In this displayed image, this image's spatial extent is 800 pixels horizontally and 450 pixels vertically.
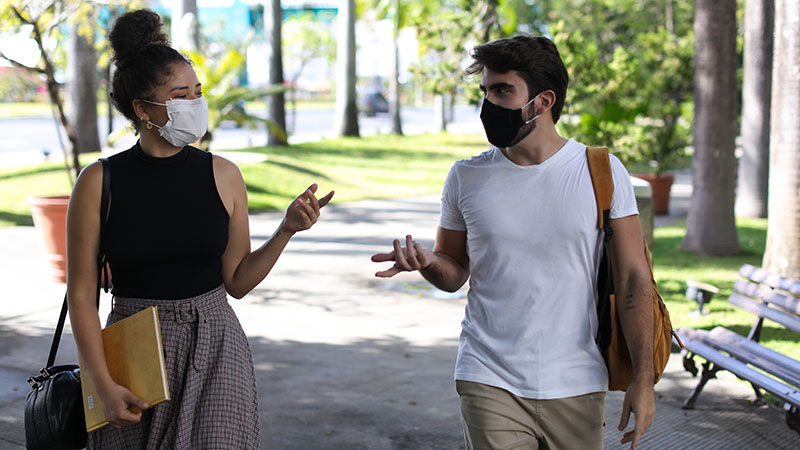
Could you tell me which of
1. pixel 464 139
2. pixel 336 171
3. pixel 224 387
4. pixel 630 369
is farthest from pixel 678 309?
pixel 464 139

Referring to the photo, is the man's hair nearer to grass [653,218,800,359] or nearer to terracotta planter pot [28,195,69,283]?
grass [653,218,800,359]

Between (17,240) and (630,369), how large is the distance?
10.3 metres

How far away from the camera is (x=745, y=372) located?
5012 mm

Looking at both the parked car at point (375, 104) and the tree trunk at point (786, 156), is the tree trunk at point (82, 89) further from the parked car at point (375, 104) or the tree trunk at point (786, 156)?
the parked car at point (375, 104)

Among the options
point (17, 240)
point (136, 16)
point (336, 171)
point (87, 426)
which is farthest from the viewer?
point (336, 171)

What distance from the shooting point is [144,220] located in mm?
2723

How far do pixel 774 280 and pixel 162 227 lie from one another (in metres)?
4.07

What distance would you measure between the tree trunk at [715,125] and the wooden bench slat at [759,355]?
542cm

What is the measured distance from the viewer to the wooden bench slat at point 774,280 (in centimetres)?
518

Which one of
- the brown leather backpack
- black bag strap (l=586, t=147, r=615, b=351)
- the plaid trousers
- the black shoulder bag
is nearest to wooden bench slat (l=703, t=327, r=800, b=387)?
the brown leather backpack

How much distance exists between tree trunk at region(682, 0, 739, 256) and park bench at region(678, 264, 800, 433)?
16.9 ft

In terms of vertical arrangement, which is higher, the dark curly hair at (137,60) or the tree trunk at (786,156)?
the dark curly hair at (137,60)

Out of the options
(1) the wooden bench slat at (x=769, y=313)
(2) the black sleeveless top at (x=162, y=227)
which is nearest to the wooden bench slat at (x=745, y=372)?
(1) the wooden bench slat at (x=769, y=313)

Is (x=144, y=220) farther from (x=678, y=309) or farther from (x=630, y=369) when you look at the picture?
(x=678, y=309)
